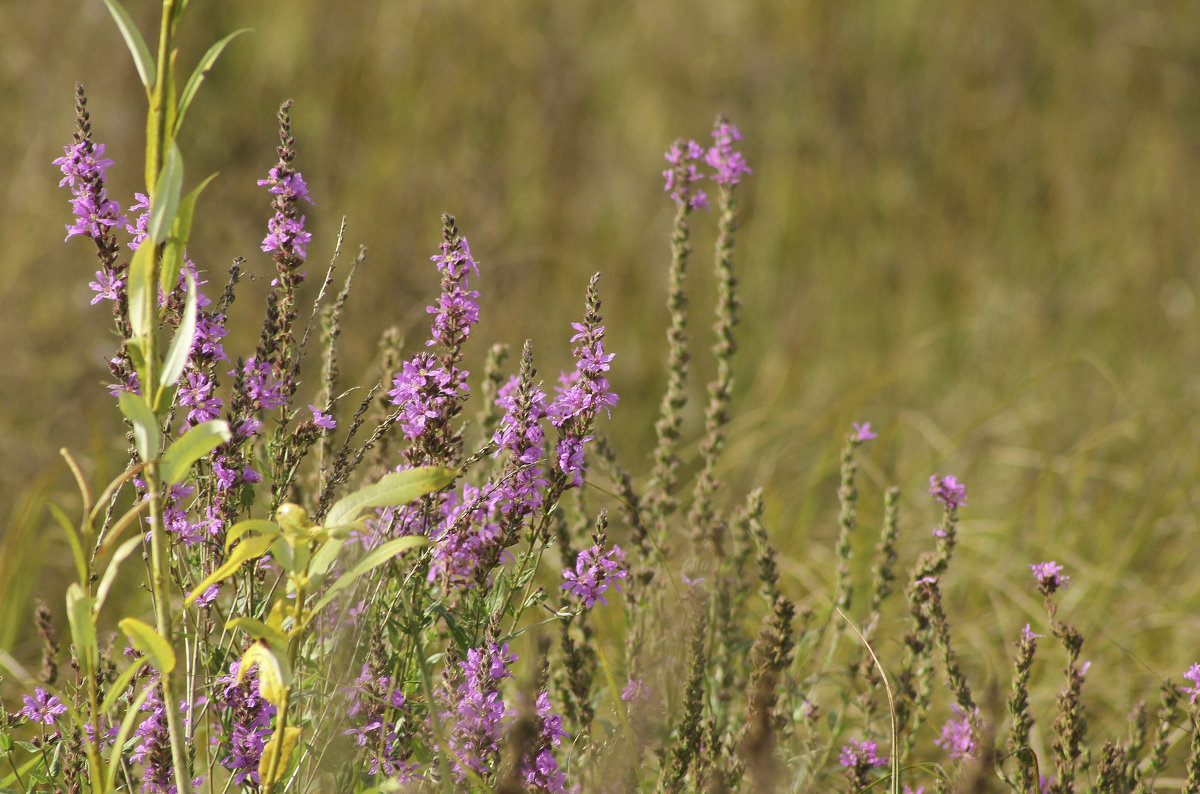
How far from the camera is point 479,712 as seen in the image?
1.61 metres

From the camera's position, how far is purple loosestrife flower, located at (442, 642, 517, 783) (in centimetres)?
160

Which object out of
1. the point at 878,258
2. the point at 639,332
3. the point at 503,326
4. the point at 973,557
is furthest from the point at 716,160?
the point at 878,258

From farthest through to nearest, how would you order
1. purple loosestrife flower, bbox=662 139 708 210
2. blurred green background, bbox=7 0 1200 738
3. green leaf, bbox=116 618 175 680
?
blurred green background, bbox=7 0 1200 738 < purple loosestrife flower, bbox=662 139 708 210 < green leaf, bbox=116 618 175 680

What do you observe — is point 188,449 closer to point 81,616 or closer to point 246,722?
point 81,616

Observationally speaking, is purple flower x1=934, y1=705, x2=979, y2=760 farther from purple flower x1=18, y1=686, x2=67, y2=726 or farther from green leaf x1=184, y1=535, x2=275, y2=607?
purple flower x1=18, y1=686, x2=67, y2=726

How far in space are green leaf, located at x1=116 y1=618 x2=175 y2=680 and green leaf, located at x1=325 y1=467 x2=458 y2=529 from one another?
208mm

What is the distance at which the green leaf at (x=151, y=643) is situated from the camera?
4.02ft

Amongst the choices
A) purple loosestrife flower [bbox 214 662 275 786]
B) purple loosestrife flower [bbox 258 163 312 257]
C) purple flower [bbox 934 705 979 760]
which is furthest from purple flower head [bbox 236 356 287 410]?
purple flower [bbox 934 705 979 760]

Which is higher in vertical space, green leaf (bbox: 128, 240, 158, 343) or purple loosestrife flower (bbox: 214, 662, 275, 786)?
green leaf (bbox: 128, 240, 158, 343)

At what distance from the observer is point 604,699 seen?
2.57m

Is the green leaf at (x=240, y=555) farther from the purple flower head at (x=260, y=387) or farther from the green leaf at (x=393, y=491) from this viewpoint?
the purple flower head at (x=260, y=387)

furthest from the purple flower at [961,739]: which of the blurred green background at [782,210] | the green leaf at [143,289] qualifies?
the blurred green background at [782,210]

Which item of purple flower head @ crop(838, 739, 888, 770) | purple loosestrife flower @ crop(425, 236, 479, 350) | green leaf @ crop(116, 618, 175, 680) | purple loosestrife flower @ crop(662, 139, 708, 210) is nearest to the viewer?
green leaf @ crop(116, 618, 175, 680)

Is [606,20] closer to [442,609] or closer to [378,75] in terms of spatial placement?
[378,75]
